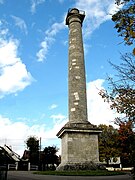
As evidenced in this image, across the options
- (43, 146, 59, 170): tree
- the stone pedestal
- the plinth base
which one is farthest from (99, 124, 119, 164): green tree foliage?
the plinth base

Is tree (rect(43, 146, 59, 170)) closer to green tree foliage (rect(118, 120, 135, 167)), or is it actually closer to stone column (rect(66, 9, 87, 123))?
stone column (rect(66, 9, 87, 123))

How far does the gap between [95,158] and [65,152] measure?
8.09 ft

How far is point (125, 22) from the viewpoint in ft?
22.2

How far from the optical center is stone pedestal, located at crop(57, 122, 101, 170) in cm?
2059

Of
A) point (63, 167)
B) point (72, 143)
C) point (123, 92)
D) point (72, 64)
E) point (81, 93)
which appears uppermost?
point (72, 64)

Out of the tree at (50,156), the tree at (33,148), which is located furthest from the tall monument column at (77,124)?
the tree at (33,148)

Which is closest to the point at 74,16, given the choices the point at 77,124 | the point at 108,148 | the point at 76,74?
the point at 76,74

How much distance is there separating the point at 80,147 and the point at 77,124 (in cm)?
193

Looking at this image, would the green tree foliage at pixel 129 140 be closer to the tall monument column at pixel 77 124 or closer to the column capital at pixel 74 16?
the tall monument column at pixel 77 124

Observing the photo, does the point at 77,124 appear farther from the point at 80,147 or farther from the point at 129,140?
the point at 129,140

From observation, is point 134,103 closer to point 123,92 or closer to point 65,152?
point 123,92

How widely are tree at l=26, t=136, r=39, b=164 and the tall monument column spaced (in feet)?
88.8

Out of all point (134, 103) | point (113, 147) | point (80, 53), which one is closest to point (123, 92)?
point (134, 103)

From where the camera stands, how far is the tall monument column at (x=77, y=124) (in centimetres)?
2094
